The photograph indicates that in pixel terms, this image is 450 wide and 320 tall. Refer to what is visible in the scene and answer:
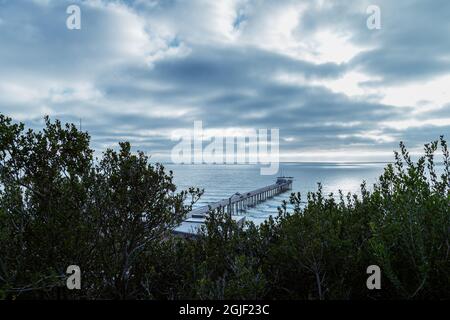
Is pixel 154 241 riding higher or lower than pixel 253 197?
higher

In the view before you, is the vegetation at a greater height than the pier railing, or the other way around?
the vegetation

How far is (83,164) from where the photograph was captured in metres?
7.11

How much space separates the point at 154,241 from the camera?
796cm

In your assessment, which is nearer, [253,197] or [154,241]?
[154,241]

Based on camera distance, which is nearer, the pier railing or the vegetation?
the vegetation

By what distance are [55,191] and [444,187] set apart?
31.8 ft

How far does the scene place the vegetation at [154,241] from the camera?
18.0 ft

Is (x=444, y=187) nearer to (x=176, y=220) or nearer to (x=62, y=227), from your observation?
(x=176, y=220)

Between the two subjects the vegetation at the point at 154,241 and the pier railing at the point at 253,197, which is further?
the pier railing at the point at 253,197

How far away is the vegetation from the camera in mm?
5500

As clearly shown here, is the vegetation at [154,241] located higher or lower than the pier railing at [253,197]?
higher
